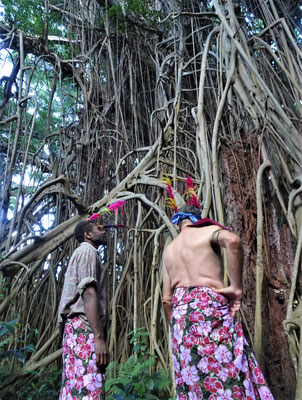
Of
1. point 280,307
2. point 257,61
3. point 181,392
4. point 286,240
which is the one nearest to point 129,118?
point 257,61

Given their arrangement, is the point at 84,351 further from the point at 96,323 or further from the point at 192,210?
the point at 192,210

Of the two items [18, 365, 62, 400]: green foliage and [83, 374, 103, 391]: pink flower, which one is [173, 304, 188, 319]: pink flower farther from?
[18, 365, 62, 400]: green foliage

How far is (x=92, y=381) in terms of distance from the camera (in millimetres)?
1318

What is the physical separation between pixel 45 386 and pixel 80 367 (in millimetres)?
1251

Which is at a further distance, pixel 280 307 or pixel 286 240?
pixel 286 240

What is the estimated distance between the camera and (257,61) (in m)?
2.30

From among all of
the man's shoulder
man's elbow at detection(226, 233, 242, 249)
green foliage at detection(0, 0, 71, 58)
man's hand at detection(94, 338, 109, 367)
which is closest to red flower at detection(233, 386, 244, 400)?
man's elbow at detection(226, 233, 242, 249)

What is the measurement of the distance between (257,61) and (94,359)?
2.00m

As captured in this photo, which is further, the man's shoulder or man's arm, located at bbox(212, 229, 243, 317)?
the man's shoulder

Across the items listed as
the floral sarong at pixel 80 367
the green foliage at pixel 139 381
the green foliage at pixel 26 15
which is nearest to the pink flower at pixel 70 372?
the floral sarong at pixel 80 367

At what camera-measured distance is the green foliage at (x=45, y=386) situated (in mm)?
2234

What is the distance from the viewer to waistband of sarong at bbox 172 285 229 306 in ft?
3.70

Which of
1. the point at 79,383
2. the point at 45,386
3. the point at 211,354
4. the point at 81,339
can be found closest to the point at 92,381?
the point at 79,383

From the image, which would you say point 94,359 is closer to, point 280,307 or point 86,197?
point 280,307
